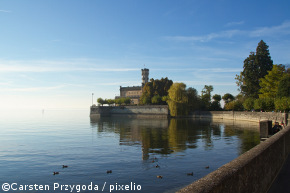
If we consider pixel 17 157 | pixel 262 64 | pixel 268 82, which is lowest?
pixel 17 157

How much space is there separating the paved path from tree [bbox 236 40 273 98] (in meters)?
76.5

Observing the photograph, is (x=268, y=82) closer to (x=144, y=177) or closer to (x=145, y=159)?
(x=145, y=159)

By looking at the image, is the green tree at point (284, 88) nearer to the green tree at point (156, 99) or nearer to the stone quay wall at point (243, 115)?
the stone quay wall at point (243, 115)

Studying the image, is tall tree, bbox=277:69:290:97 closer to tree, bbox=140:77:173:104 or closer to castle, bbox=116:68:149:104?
tree, bbox=140:77:173:104

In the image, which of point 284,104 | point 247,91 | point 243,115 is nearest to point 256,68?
point 247,91

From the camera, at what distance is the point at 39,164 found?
23.5m

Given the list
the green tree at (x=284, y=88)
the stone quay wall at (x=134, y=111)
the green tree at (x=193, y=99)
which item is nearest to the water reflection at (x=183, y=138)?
the green tree at (x=284, y=88)

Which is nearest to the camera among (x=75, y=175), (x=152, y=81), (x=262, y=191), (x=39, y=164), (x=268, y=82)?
(x=262, y=191)

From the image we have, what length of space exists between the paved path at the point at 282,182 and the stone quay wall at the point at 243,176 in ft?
0.55

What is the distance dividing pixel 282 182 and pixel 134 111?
10850 centimetres

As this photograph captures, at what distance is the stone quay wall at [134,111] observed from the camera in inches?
4158

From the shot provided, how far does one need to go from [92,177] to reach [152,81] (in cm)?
10743

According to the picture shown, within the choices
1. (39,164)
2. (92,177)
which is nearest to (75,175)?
(92,177)

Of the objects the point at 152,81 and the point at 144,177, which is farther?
the point at 152,81
